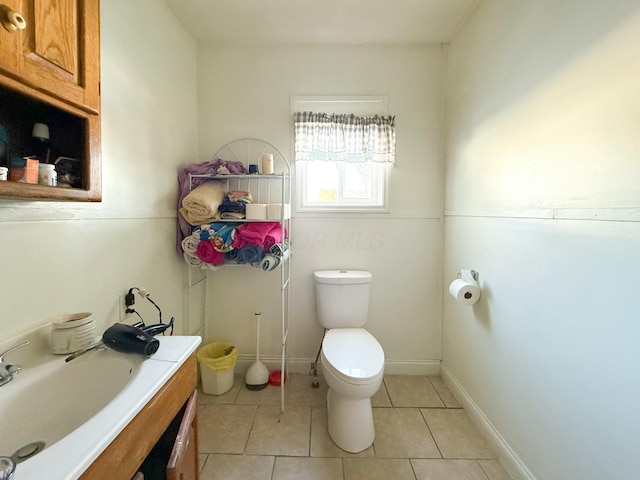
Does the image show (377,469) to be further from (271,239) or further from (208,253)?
(208,253)

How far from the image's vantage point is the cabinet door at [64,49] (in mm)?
688

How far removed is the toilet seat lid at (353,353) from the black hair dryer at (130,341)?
91 centimetres

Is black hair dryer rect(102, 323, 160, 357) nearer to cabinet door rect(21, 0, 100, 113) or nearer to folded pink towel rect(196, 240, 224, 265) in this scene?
cabinet door rect(21, 0, 100, 113)

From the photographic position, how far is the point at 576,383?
1064 millimetres

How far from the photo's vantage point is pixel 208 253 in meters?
1.75

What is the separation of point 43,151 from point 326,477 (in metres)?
1.71

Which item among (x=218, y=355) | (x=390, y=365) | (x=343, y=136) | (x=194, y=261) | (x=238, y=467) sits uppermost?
(x=343, y=136)

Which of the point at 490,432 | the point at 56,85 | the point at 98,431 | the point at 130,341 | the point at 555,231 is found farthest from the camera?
the point at 490,432

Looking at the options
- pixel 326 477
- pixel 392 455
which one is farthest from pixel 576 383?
pixel 326 477

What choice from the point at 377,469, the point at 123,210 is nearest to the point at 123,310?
the point at 123,210

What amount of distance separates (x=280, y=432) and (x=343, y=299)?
2.84ft

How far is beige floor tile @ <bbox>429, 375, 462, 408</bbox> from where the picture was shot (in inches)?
A: 75.3

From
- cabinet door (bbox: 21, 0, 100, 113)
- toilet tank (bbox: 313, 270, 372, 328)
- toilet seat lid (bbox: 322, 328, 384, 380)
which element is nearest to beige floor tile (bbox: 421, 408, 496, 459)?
toilet seat lid (bbox: 322, 328, 384, 380)

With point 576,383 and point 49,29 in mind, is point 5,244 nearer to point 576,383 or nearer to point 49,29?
point 49,29
